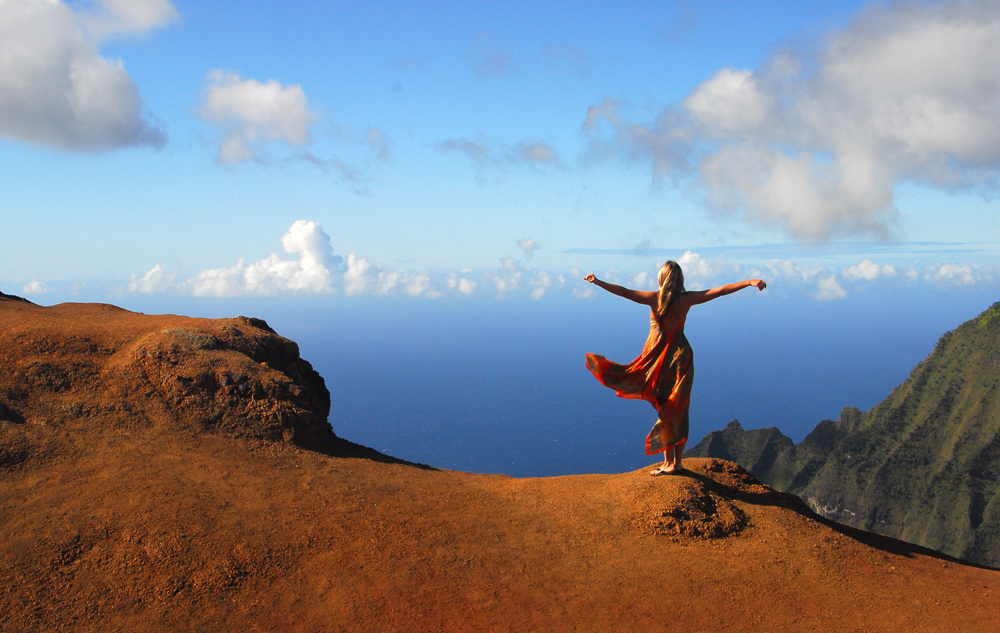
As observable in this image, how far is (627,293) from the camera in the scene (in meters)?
→ 9.95

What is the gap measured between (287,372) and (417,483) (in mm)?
5322

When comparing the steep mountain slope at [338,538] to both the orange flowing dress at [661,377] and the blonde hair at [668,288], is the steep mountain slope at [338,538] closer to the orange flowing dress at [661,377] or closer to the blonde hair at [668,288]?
the orange flowing dress at [661,377]

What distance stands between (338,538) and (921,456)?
71654mm

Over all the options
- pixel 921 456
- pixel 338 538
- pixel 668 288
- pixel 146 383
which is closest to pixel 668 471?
pixel 668 288

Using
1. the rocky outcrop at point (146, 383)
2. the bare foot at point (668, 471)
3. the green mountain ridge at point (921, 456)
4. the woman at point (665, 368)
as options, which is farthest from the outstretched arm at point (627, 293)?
the green mountain ridge at point (921, 456)

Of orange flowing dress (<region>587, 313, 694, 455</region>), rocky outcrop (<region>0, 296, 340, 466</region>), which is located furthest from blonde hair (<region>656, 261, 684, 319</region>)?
rocky outcrop (<region>0, 296, 340, 466</region>)

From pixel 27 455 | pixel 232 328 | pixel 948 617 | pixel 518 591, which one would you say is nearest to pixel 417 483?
pixel 518 591

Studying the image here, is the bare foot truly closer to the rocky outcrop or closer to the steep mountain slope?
the steep mountain slope

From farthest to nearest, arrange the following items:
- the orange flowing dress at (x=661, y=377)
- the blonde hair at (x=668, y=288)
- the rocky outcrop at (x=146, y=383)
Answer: the rocky outcrop at (x=146, y=383)
the orange flowing dress at (x=661, y=377)
the blonde hair at (x=668, y=288)

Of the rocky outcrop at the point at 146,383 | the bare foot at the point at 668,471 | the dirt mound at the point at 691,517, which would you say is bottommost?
the dirt mound at the point at 691,517

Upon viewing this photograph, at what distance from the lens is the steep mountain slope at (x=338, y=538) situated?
6848mm

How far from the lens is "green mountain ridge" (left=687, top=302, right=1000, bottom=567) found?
179ft

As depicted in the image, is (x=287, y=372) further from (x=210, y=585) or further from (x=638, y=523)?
(x=638, y=523)

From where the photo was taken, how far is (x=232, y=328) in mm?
14305
